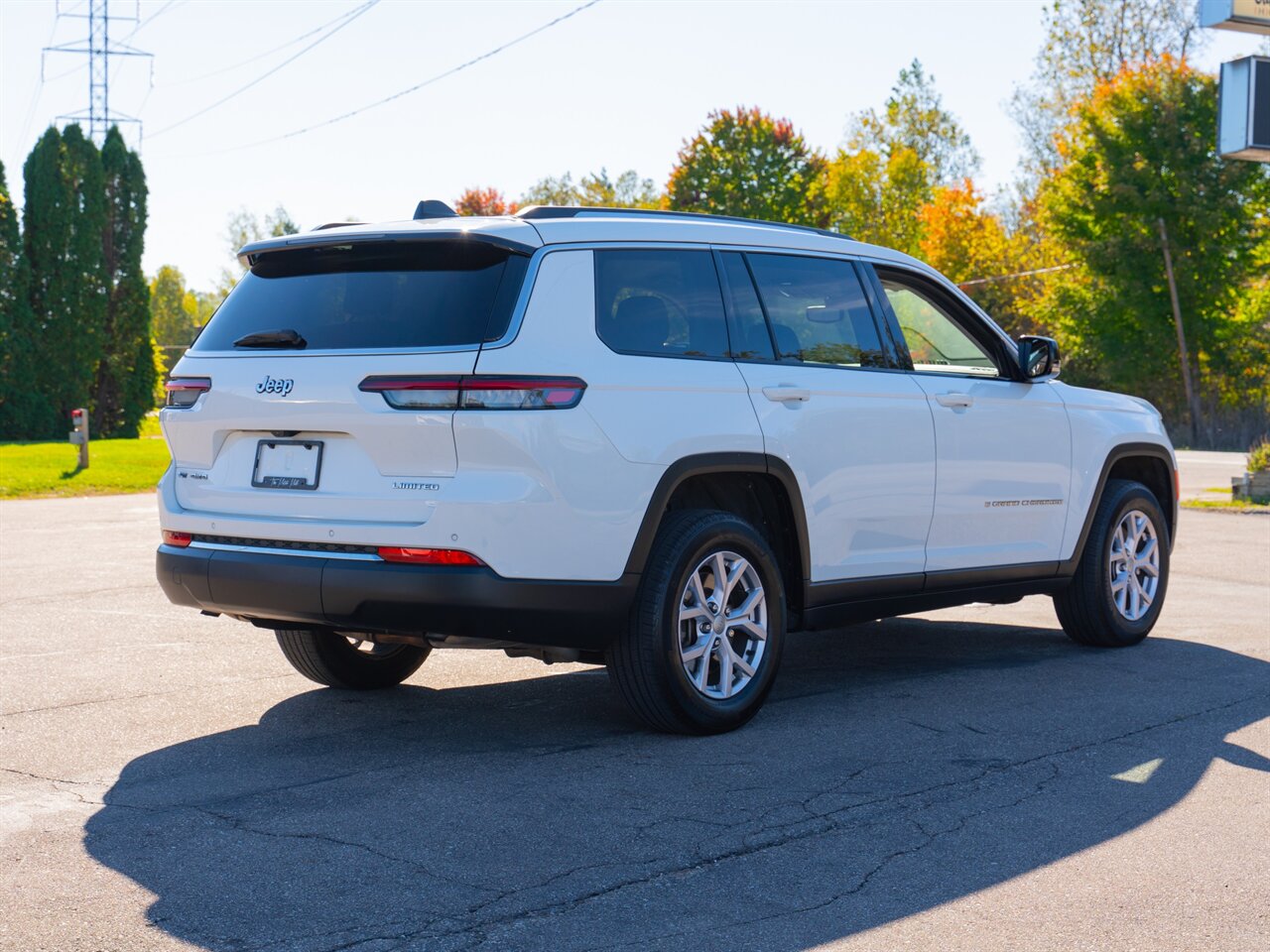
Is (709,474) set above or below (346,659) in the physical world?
above

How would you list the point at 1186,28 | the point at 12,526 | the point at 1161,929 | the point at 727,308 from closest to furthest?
the point at 1161,929
the point at 727,308
the point at 12,526
the point at 1186,28

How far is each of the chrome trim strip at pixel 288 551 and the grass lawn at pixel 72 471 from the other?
55.2ft

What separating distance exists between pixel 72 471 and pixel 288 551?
65.8 ft

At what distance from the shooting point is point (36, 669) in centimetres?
724

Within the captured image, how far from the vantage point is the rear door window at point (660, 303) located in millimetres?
5570

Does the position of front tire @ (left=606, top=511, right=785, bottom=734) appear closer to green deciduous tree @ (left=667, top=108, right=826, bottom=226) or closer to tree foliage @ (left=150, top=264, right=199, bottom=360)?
green deciduous tree @ (left=667, top=108, right=826, bottom=226)

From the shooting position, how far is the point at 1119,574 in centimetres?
819

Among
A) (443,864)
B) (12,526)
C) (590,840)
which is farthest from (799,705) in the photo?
(12,526)

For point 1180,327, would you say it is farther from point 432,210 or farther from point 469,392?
point 469,392

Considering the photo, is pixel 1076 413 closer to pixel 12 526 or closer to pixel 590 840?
pixel 590 840

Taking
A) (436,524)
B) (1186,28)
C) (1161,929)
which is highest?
(1186,28)

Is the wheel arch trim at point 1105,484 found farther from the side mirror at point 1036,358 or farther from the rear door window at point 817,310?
the rear door window at point 817,310

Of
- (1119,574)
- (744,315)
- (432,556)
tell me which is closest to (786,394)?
(744,315)

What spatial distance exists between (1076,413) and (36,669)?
5401 mm
